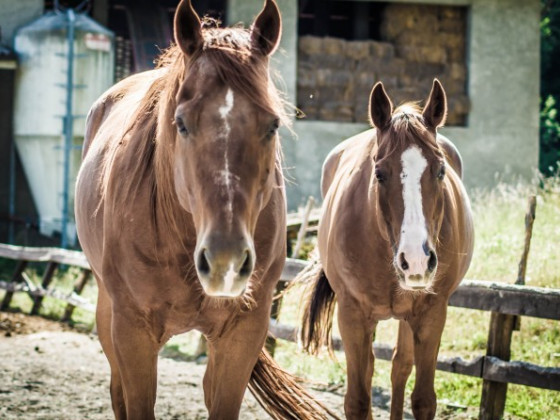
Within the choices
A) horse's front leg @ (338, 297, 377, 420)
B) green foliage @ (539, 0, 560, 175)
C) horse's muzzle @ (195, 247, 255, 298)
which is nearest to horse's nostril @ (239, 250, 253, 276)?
horse's muzzle @ (195, 247, 255, 298)

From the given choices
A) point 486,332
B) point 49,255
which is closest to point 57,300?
point 49,255

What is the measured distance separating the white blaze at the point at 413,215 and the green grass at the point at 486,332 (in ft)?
7.62

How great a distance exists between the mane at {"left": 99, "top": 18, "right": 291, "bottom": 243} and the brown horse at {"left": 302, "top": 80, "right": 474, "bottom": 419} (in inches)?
36.3

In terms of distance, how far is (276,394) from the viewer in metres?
4.60

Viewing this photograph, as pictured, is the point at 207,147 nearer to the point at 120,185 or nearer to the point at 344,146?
the point at 120,185

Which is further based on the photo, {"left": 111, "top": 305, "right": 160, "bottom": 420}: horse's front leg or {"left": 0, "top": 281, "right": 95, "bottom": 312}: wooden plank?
{"left": 0, "top": 281, "right": 95, "bottom": 312}: wooden plank

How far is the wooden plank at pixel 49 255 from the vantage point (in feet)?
35.1

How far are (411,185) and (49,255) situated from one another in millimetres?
7977

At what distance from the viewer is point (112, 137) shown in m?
4.54

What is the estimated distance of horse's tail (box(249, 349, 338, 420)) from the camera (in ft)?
15.1

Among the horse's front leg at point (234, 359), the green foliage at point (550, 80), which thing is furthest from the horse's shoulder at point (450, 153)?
the green foliage at point (550, 80)

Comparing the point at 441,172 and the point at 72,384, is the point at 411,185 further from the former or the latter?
the point at 72,384

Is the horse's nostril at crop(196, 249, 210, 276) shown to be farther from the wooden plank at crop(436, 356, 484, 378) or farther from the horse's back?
the wooden plank at crop(436, 356, 484, 378)

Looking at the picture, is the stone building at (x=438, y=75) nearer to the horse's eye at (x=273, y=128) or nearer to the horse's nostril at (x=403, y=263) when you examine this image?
the horse's nostril at (x=403, y=263)
